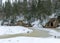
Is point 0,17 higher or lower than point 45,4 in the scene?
lower

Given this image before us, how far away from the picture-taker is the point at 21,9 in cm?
3444

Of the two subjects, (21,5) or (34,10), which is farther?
(21,5)

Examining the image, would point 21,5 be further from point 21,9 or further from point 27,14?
point 27,14

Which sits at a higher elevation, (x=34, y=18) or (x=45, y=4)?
(x=45, y=4)

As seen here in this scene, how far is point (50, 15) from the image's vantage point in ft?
102

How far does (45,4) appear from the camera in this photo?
108 feet

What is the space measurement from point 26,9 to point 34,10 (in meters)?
1.83

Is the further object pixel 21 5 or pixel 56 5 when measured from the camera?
pixel 21 5

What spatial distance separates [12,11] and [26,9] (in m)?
2.54
